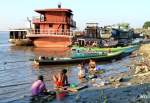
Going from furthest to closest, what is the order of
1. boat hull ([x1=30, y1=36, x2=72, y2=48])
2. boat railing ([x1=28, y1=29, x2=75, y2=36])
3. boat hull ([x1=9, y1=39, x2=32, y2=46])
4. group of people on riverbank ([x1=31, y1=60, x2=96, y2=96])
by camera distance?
boat hull ([x1=9, y1=39, x2=32, y2=46])
boat railing ([x1=28, y1=29, x2=75, y2=36])
boat hull ([x1=30, y1=36, x2=72, y2=48])
group of people on riverbank ([x1=31, y1=60, x2=96, y2=96])

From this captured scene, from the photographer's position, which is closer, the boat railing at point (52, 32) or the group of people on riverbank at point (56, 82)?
the group of people on riverbank at point (56, 82)

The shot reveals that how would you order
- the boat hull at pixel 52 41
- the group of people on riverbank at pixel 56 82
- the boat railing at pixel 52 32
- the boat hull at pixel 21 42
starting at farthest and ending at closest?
the boat hull at pixel 21 42
the boat railing at pixel 52 32
the boat hull at pixel 52 41
the group of people on riverbank at pixel 56 82

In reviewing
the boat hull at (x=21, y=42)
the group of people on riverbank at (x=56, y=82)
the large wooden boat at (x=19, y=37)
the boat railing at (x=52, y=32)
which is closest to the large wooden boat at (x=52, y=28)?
the boat railing at (x=52, y=32)

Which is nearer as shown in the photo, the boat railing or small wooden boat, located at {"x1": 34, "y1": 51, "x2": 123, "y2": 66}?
small wooden boat, located at {"x1": 34, "y1": 51, "x2": 123, "y2": 66}

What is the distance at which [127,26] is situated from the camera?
113875 millimetres

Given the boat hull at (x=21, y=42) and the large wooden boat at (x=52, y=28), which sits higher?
the large wooden boat at (x=52, y=28)

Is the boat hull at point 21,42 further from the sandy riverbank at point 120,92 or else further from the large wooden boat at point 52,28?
the sandy riverbank at point 120,92

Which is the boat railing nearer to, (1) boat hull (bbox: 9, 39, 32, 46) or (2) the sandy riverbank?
(1) boat hull (bbox: 9, 39, 32, 46)

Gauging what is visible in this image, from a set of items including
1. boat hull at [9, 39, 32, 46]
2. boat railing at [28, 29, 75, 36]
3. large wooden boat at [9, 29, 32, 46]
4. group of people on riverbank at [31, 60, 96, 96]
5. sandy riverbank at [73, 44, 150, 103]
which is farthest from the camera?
large wooden boat at [9, 29, 32, 46]

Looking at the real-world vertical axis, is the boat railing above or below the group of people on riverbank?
above

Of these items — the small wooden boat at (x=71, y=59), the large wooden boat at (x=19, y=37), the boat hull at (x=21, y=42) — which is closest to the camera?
the small wooden boat at (x=71, y=59)

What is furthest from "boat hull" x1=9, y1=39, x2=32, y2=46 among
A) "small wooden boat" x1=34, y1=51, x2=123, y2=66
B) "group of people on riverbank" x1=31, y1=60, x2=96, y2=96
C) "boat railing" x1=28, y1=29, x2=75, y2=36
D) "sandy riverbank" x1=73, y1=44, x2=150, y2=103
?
"sandy riverbank" x1=73, y1=44, x2=150, y2=103

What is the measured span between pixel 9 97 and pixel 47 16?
140ft

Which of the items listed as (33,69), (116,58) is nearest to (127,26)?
(116,58)
